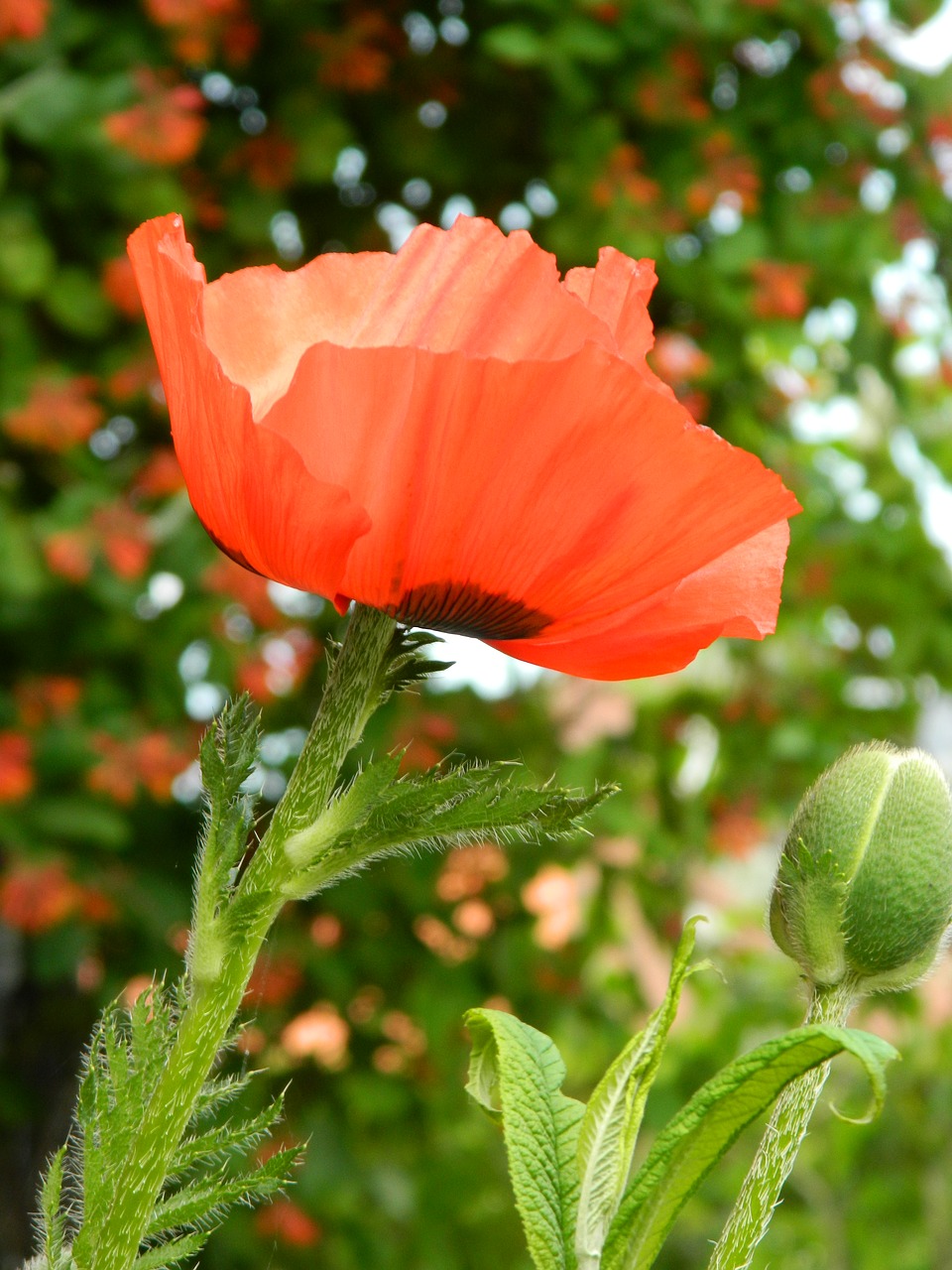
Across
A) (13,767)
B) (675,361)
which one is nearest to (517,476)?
(13,767)

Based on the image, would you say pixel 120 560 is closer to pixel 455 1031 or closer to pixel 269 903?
pixel 455 1031

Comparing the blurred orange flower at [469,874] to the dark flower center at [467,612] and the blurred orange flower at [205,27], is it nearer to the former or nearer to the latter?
the blurred orange flower at [205,27]

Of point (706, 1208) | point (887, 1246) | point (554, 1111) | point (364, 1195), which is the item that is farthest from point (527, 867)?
point (554, 1111)

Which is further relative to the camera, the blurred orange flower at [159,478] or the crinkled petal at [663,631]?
the blurred orange flower at [159,478]

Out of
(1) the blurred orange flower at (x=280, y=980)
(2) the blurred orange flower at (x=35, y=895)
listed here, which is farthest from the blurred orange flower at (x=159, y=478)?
(1) the blurred orange flower at (x=280, y=980)

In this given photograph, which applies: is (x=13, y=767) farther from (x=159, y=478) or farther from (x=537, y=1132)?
(x=537, y=1132)

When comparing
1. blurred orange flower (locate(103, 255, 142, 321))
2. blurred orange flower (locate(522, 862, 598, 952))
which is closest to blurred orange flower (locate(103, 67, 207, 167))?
blurred orange flower (locate(103, 255, 142, 321))
